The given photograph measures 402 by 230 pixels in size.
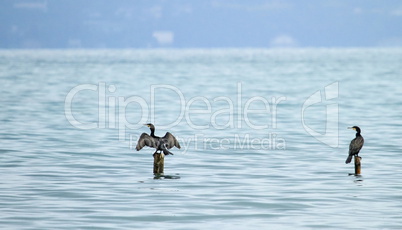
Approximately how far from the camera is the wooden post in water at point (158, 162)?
23291 millimetres

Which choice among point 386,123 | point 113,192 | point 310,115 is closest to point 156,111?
point 310,115

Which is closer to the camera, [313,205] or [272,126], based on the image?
[313,205]

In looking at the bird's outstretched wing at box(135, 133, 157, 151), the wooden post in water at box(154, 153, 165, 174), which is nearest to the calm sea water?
the wooden post in water at box(154, 153, 165, 174)

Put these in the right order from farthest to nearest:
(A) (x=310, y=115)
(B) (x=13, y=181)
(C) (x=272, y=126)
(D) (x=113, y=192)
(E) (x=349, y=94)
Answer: (E) (x=349, y=94)
(A) (x=310, y=115)
(C) (x=272, y=126)
(B) (x=13, y=181)
(D) (x=113, y=192)

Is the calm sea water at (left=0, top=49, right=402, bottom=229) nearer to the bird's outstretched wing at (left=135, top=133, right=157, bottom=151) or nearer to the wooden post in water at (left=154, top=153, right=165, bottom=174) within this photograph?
the wooden post in water at (left=154, top=153, right=165, bottom=174)

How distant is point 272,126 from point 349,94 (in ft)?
124

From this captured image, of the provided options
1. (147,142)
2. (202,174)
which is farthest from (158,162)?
(202,174)

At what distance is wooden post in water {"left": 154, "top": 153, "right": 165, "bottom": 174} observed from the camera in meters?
23.3

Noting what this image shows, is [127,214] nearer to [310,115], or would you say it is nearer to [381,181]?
[381,181]

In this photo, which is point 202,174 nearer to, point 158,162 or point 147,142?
point 158,162

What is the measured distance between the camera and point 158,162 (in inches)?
936

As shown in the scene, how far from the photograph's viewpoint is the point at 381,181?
24.1 meters

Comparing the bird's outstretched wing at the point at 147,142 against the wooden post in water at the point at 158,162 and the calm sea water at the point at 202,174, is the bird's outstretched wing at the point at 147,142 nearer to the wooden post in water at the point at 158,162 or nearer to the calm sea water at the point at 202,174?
the wooden post in water at the point at 158,162

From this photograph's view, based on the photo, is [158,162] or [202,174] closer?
[158,162]
